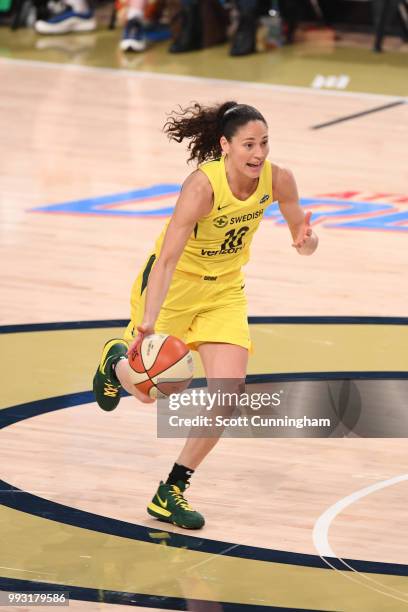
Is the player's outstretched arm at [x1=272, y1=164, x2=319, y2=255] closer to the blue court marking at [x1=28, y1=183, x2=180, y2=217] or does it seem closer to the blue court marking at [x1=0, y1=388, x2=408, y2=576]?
the blue court marking at [x1=0, y1=388, x2=408, y2=576]

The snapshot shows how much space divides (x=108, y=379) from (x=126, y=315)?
2.40m

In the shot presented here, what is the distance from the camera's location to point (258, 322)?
7.97 meters

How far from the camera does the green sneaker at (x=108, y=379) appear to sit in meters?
5.69

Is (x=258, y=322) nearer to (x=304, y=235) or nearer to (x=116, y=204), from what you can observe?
(x=304, y=235)

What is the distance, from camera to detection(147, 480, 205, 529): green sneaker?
5.38 meters

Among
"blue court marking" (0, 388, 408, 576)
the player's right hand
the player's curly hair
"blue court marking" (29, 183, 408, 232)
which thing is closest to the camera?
"blue court marking" (0, 388, 408, 576)

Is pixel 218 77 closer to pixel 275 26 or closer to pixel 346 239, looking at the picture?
pixel 275 26

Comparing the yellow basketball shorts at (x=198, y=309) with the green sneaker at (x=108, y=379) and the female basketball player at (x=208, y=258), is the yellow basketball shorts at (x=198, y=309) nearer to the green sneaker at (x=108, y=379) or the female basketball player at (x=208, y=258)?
the female basketball player at (x=208, y=258)

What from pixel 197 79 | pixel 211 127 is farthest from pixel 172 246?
pixel 197 79

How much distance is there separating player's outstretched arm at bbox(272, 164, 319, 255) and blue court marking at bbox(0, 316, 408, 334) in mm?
2294

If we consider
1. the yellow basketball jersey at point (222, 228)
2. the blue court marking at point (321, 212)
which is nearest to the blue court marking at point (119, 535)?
the yellow basketball jersey at point (222, 228)

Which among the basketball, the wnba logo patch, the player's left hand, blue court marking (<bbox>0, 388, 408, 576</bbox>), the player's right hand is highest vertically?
the wnba logo patch

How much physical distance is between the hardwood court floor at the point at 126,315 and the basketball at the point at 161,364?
582mm

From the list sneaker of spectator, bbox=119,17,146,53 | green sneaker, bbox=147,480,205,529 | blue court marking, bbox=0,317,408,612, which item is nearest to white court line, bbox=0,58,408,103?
sneaker of spectator, bbox=119,17,146,53
